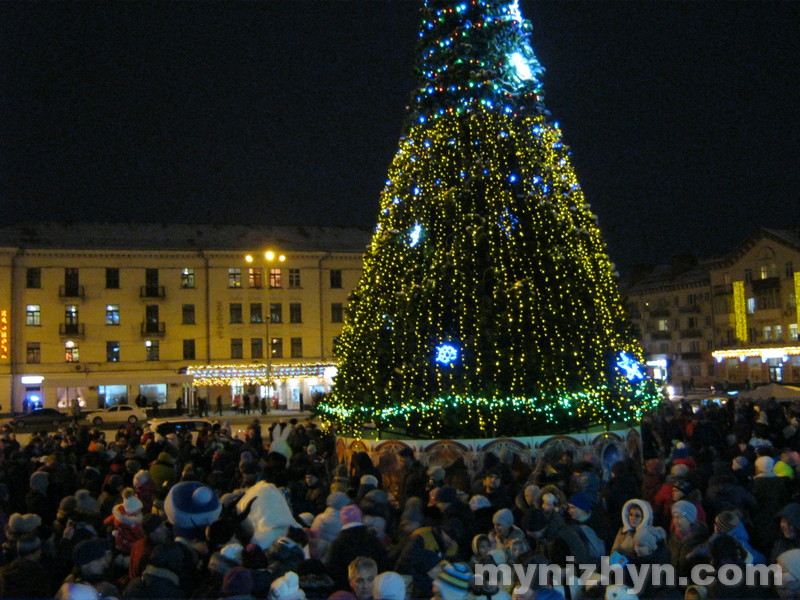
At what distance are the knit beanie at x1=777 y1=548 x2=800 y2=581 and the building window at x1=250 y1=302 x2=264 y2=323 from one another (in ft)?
176

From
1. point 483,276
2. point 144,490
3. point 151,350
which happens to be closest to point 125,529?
point 144,490

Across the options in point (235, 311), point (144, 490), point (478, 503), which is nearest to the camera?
point (478, 503)

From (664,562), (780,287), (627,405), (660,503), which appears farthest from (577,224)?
(780,287)

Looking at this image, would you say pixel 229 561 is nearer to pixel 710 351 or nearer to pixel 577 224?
pixel 577 224

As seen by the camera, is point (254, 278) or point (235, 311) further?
point (254, 278)

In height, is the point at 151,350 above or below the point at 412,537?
above

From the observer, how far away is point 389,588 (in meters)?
5.26

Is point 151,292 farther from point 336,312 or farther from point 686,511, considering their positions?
point 686,511

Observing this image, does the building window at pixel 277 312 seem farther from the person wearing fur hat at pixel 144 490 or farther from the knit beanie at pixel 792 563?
the knit beanie at pixel 792 563

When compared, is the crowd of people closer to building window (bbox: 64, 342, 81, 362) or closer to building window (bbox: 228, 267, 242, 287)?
building window (bbox: 64, 342, 81, 362)

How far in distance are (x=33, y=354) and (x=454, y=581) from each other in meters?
53.6

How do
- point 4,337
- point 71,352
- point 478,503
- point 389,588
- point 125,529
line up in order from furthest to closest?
point 71,352 → point 4,337 → point 478,503 → point 125,529 → point 389,588

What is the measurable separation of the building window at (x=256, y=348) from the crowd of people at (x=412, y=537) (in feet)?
150

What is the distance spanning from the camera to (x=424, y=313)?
16281 mm
